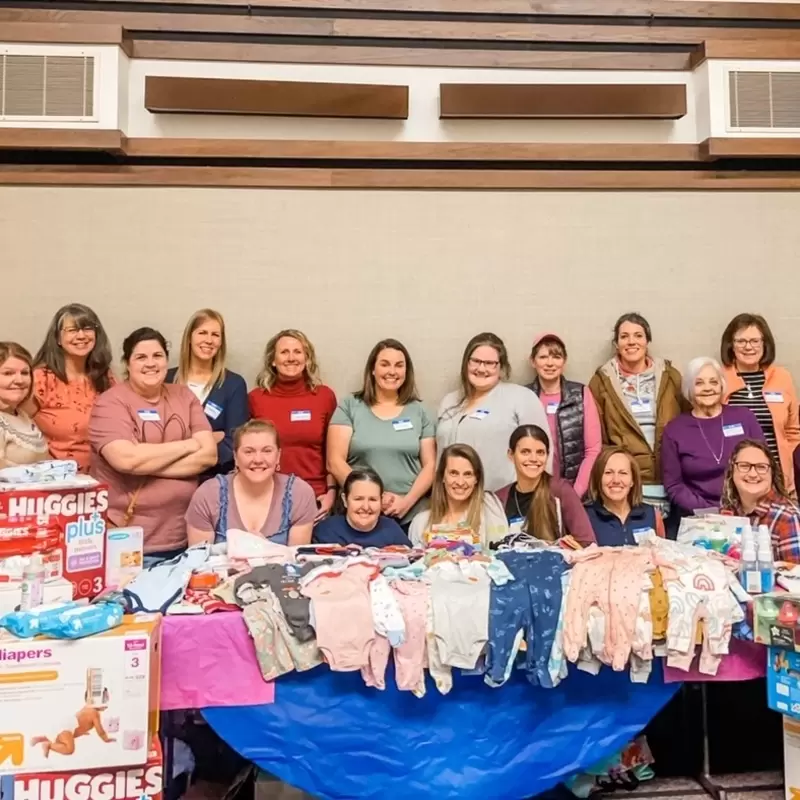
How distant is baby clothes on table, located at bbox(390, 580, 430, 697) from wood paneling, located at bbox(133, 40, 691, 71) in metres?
2.79

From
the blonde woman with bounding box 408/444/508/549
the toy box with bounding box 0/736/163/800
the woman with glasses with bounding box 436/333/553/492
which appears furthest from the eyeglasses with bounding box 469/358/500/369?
the toy box with bounding box 0/736/163/800

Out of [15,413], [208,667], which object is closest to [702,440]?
[208,667]

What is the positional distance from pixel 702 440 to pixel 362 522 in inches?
60.6

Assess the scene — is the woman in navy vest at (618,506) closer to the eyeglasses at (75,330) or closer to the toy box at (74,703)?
the toy box at (74,703)

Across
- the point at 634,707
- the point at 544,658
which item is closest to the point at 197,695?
the point at 544,658

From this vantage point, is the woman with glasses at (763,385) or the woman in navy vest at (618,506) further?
the woman with glasses at (763,385)

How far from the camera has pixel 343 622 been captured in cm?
197

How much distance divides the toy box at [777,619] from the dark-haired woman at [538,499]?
709 mm

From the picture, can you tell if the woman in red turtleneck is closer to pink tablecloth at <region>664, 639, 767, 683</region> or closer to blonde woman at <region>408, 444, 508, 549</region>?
blonde woman at <region>408, 444, 508, 549</region>

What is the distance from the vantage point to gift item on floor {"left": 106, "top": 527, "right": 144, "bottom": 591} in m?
2.22

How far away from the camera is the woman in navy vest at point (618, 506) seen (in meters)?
2.77

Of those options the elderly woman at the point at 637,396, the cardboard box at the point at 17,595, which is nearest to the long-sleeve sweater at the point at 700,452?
the elderly woman at the point at 637,396

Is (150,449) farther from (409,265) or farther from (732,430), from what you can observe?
(732,430)

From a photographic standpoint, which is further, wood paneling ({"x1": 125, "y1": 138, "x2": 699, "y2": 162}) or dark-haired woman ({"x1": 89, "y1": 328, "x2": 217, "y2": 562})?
wood paneling ({"x1": 125, "y1": 138, "x2": 699, "y2": 162})
